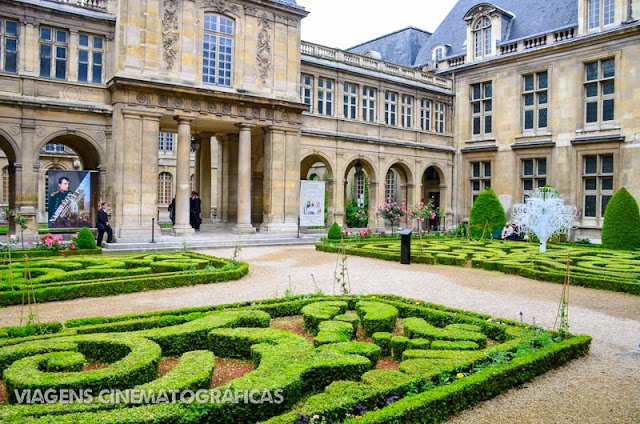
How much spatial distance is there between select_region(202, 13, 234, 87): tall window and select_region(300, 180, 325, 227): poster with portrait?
598 centimetres

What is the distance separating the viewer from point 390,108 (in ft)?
95.2

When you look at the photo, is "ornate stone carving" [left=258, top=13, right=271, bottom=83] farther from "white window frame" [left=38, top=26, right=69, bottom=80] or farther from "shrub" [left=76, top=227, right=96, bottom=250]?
"shrub" [left=76, top=227, right=96, bottom=250]

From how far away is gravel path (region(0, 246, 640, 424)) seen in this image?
4.73 meters

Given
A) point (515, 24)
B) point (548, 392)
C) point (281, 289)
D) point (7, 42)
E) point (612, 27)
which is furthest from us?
point (515, 24)

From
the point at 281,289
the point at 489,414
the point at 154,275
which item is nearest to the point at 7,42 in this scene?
the point at 154,275

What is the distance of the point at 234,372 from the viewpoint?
5348 mm

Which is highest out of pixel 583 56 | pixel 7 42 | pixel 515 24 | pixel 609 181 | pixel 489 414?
pixel 515 24

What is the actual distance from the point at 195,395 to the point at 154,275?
24.0 ft

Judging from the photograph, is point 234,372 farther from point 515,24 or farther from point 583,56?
point 515,24

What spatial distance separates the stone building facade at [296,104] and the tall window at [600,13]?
0.06 metres

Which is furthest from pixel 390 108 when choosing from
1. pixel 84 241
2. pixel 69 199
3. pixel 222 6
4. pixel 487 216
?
pixel 84 241

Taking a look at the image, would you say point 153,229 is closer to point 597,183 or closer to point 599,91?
point 597,183

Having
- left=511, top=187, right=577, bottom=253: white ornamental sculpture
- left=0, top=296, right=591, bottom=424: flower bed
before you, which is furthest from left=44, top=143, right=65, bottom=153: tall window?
left=0, top=296, right=591, bottom=424: flower bed

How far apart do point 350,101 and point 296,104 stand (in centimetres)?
508
